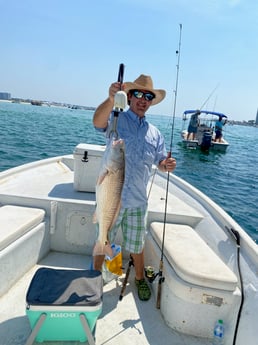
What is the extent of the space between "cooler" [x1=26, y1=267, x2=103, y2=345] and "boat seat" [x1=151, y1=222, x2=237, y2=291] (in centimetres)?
83

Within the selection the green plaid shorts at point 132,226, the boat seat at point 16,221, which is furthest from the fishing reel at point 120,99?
the boat seat at point 16,221

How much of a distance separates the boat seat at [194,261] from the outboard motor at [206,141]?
76.2ft

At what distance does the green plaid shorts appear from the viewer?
9.41ft

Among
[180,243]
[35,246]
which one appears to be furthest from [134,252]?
[35,246]

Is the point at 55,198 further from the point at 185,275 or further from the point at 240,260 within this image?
the point at 240,260

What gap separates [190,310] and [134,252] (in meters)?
0.80

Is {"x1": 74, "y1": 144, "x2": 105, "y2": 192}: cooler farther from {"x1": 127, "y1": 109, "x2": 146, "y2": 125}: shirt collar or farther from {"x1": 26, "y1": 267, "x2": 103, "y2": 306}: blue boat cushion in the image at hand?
{"x1": 26, "y1": 267, "x2": 103, "y2": 306}: blue boat cushion

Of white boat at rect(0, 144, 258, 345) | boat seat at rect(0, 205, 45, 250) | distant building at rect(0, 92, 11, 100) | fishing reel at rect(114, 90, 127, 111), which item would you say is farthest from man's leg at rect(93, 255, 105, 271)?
Result: distant building at rect(0, 92, 11, 100)

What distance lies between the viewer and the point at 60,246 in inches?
153

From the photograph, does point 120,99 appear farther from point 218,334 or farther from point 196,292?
point 218,334

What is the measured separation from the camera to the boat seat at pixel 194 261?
2.51 meters

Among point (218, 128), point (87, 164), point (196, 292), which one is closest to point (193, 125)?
point (218, 128)

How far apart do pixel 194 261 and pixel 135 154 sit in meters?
1.22

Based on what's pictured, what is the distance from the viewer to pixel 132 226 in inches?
114
